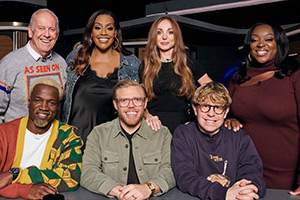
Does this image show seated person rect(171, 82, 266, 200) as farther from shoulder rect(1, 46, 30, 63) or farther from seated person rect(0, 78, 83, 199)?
shoulder rect(1, 46, 30, 63)

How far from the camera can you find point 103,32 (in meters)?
2.42

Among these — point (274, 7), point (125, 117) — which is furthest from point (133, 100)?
point (274, 7)

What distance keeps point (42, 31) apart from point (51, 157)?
1140 mm

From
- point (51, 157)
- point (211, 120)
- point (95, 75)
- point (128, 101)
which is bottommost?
point (51, 157)

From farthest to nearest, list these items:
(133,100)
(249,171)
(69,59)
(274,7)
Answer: (274,7) < (69,59) < (133,100) < (249,171)

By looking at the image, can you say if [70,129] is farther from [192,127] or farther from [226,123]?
[226,123]

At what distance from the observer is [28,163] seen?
182cm

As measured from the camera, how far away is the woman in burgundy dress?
205 centimetres

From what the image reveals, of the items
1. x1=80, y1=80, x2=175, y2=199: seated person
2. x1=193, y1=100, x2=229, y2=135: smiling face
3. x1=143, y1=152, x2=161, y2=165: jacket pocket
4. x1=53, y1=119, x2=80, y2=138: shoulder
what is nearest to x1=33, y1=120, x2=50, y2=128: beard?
x1=53, y1=119, x2=80, y2=138: shoulder

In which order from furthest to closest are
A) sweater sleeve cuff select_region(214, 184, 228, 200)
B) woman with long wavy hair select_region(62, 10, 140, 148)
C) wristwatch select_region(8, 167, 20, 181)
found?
woman with long wavy hair select_region(62, 10, 140, 148) → wristwatch select_region(8, 167, 20, 181) → sweater sleeve cuff select_region(214, 184, 228, 200)

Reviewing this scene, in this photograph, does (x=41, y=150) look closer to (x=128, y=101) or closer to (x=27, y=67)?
(x=128, y=101)

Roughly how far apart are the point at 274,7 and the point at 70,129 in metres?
6.43

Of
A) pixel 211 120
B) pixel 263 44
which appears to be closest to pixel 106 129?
pixel 211 120

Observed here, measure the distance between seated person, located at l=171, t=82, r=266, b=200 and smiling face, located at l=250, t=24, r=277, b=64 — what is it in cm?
51
